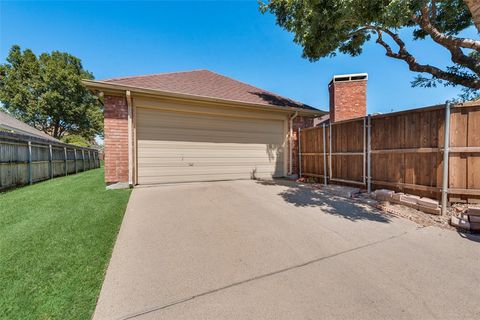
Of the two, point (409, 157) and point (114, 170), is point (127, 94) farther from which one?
point (409, 157)

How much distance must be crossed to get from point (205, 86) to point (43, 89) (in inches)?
971

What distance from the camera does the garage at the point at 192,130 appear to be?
235 inches

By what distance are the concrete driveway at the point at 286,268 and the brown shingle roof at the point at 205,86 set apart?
4283 mm

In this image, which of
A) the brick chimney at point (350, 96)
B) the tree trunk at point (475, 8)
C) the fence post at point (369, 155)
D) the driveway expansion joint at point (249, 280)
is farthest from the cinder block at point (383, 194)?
the brick chimney at point (350, 96)

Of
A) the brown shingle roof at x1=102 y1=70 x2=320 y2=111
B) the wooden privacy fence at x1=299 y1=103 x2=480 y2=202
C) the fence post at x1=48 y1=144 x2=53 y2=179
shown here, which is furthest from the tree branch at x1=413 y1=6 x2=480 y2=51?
the fence post at x1=48 y1=144 x2=53 y2=179

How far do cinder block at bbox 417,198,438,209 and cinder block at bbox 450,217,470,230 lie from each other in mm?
369

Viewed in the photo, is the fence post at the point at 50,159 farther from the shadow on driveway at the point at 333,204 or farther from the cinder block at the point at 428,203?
the cinder block at the point at 428,203

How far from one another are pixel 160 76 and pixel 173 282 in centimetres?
750

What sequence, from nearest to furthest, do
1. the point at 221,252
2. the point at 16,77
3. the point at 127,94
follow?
1. the point at 221,252
2. the point at 127,94
3. the point at 16,77

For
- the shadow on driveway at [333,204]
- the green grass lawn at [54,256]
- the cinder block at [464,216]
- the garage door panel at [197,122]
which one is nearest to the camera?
the green grass lawn at [54,256]

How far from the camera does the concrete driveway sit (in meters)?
1.69

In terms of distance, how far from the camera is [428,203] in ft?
13.0

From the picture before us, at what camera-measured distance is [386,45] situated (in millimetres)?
6438

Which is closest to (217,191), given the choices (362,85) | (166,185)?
(166,185)
